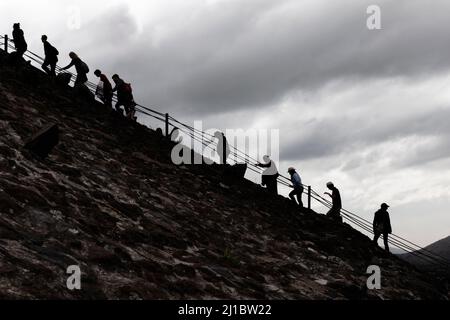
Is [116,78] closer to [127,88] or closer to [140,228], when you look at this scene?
[127,88]

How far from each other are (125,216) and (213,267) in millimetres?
2299

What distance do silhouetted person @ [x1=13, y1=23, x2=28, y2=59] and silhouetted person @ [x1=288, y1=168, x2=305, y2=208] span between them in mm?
12195

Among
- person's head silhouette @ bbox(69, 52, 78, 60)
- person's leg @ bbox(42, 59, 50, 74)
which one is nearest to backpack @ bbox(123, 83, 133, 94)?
person's head silhouette @ bbox(69, 52, 78, 60)

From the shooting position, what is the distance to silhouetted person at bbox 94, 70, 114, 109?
20.4m

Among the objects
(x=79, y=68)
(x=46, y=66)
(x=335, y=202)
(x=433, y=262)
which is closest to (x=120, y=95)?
(x=79, y=68)

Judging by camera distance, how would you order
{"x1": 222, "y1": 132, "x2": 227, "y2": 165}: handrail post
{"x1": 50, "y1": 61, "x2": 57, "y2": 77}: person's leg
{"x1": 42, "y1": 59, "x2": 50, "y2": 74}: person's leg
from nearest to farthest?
{"x1": 222, "y1": 132, "x2": 227, "y2": 165}: handrail post
{"x1": 42, "y1": 59, "x2": 50, "y2": 74}: person's leg
{"x1": 50, "y1": 61, "x2": 57, "y2": 77}: person's leg

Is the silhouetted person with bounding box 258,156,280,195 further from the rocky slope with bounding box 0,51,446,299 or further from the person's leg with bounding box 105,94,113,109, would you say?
the person's leg with bounding box 105,94,113,109

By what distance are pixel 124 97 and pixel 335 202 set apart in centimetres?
944

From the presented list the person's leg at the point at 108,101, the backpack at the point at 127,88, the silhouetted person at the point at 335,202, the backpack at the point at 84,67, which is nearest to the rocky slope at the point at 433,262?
the silhouetted person at the point at 335,202

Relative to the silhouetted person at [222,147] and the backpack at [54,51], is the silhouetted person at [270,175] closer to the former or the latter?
the silhouetted person at [222,147]

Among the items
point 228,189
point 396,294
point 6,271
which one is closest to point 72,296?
point 6,271

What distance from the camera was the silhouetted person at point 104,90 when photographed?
20.4 metres

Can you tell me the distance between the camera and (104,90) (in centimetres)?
2061

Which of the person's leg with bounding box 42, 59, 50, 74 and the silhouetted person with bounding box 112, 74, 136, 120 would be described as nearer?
the silhouetted person with bounding box 112, 74, 136, 120
